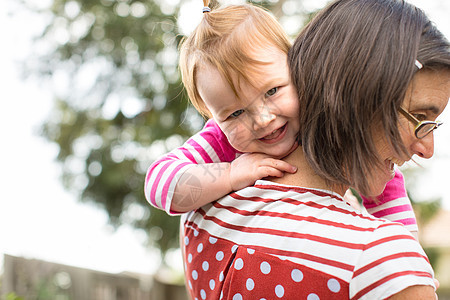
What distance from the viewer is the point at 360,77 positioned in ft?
3.32

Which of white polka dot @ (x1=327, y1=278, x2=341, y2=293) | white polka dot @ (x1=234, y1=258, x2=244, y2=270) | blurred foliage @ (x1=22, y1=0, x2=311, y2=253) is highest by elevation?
white polka dot @ (x1=327, y1=278, x2=341, y2=293)

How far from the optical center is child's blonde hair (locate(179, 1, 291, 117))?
3.97 feet

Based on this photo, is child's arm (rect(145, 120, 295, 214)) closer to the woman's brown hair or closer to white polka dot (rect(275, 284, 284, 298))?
the woman's brown hair

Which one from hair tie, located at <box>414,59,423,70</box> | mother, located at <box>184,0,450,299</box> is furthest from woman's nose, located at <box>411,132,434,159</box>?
hair tie, located at <box>414,59,423,70</box>

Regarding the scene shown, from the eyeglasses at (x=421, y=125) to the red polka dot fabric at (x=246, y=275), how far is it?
360 mm

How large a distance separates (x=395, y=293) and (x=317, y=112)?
0.40 m

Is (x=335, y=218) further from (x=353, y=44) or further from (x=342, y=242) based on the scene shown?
(x=353, y=44)

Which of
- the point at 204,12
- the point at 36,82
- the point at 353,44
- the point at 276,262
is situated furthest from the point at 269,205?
the point at 36,82

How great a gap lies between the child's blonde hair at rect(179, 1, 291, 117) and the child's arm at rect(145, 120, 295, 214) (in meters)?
0.15

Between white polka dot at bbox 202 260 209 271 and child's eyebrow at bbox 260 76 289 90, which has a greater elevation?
child's eyebrow at bbox 260 76 289 90

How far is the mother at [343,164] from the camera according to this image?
3.04 ft

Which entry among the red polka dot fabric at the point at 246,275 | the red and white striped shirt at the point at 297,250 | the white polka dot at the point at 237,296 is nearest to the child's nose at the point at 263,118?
the red and white striped shirt at the point at 297,250

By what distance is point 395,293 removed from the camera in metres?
0.88

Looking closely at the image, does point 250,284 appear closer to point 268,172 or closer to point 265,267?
point 265,267
